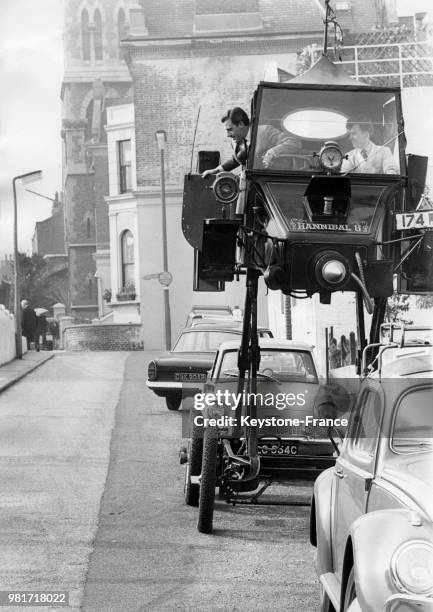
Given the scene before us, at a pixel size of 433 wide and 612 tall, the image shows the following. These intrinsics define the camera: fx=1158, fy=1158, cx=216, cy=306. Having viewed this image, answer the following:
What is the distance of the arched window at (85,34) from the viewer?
8106cm

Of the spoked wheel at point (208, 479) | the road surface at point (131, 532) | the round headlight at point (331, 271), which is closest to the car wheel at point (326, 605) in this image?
the road surface at point (131, 532)

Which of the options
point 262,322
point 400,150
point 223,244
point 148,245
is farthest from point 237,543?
point 148,245

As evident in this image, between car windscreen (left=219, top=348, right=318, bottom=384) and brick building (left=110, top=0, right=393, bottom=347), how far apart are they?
32793mm

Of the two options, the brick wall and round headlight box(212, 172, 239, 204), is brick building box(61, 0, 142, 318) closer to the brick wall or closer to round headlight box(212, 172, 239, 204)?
the brick wall

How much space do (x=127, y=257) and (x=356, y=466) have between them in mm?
41962

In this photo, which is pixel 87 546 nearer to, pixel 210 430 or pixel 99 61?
pixel 210 430

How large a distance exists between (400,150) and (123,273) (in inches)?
1506

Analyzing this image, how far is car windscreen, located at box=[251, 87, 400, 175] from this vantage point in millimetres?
9328

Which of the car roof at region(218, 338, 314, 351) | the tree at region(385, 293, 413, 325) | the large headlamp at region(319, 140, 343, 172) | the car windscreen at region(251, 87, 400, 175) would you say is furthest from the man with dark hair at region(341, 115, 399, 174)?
the tree at region(385, 293, 413, 325)

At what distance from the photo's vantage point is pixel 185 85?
47.2m

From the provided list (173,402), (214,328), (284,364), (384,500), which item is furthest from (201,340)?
(384,500)

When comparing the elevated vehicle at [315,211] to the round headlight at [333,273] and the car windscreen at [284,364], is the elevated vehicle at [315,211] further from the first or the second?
the car windscreen at [284,364]

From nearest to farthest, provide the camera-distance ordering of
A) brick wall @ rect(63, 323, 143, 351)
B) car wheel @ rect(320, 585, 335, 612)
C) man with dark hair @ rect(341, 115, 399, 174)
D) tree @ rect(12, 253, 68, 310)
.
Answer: car wheel @ rect(320, 585, 335, 612) → man with dark hair @ rect(341, 115, 399, 174) → brick wall @ rect(63, 323, 143, 351) → tree @ rect(12, 253, 68, 310)

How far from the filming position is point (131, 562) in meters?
8.29
